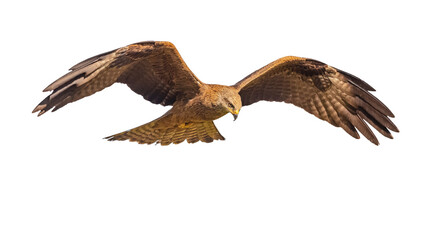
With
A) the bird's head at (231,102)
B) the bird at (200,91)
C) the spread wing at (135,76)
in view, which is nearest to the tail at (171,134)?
the bird at (200,91)

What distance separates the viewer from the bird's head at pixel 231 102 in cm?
955

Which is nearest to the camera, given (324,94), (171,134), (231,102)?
(231,102)

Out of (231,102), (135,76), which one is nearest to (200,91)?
(231,102)

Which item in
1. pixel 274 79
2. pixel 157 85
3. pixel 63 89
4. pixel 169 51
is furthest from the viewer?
pixel 274 79

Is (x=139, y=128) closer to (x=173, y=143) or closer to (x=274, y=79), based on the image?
(x=173, y=143)

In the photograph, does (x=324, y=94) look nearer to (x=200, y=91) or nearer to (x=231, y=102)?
(x=231, y=102)

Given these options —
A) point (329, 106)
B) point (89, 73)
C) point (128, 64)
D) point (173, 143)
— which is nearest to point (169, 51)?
point (128, 64)

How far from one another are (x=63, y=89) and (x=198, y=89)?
213 cm

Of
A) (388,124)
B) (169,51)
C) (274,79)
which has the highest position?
(169,51)

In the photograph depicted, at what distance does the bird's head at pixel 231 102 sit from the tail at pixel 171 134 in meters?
1.15

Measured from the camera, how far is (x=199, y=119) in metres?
10.2

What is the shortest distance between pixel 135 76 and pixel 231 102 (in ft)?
5.06

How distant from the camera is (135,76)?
9836 mm

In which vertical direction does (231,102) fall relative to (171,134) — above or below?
above
